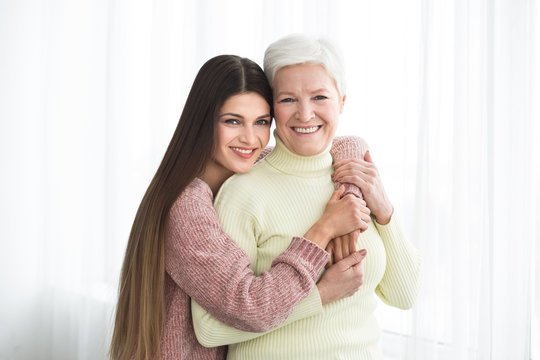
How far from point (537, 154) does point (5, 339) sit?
3088 mm

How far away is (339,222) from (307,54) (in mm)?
447

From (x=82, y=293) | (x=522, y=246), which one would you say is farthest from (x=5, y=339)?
(x=522, y=246)

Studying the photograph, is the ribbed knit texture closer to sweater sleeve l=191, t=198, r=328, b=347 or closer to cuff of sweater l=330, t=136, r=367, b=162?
sweater sleeve l=191, t=198, r=328, b=347

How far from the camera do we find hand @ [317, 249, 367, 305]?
127cm

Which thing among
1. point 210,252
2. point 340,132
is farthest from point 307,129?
point 340,132

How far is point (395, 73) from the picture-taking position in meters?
1.97

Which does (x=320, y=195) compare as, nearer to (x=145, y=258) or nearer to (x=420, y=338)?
(x=145, y=258)

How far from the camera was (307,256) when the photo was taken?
4.01 feet

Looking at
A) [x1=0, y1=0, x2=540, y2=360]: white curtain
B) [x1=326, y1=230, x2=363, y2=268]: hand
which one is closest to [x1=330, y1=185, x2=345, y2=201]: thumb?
[x1=326, y1=230, x2=363, y2=268]: hand

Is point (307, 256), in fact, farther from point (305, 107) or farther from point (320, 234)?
point (305, 107)

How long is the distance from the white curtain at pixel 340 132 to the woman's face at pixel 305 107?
2.05ft

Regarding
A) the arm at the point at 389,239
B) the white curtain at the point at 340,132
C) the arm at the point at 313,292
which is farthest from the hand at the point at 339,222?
the white curtain at the point at 340,132

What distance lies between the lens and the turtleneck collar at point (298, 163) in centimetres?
144

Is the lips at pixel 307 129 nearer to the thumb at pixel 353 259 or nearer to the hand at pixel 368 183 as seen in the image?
the hand at pixel 368 183
